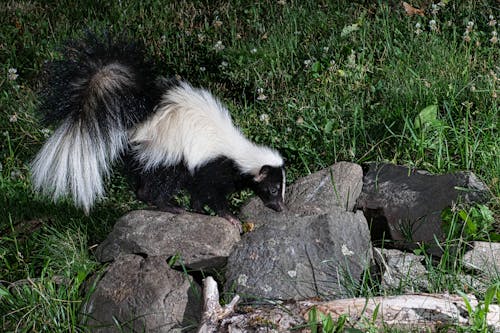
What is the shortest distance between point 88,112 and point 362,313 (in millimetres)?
1882

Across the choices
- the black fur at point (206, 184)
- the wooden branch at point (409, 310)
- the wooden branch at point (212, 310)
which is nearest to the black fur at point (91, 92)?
the black fur at point (206, 184)

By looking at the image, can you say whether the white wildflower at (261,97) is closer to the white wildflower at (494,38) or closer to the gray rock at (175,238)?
the gray rock at (175,238)

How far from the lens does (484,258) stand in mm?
3887

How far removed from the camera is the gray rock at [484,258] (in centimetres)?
379

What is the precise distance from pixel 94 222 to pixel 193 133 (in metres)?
1.00

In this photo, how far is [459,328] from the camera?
3.21 meters

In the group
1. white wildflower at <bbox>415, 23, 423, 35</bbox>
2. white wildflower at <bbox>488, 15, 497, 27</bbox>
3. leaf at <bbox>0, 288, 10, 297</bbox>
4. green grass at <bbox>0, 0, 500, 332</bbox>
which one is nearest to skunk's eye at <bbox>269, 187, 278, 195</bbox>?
green grass at <bbox>0, 0, 500, 332</bbox>

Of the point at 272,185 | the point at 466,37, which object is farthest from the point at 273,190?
the point at 466,37

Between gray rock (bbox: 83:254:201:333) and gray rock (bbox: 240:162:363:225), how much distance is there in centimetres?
80

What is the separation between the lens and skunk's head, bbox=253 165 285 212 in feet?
15.2

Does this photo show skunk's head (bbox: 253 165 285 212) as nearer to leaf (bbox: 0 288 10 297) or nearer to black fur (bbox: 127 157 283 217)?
black fur (bbox: 127 157 283 217)

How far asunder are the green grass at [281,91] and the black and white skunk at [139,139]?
0.44 m

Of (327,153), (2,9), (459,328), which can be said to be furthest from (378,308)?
(2,9)

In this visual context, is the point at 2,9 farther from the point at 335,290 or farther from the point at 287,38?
the point at 335,290
